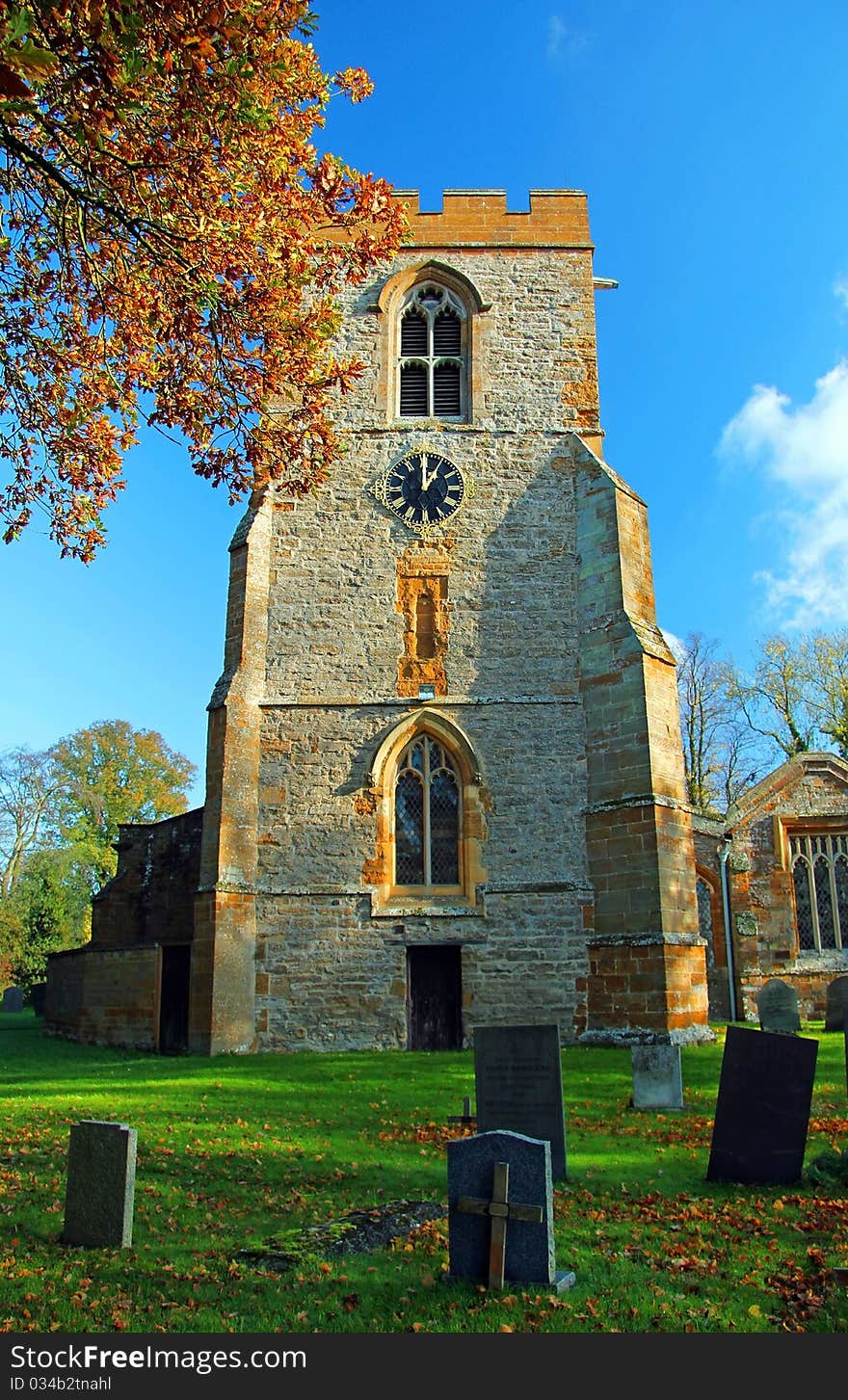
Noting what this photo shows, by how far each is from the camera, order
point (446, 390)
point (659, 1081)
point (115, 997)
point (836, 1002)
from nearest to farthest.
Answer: point (659, 1081), point (836, 1002), point (115, 997), point (446, 390)

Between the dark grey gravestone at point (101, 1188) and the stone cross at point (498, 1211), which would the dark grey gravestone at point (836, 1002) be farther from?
the dark grey gravestone at point (101, 1188)

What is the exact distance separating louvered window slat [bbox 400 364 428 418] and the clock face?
1.33 metres

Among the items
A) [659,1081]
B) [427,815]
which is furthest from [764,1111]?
[427,815]

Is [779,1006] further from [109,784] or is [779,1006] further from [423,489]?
[109,784]

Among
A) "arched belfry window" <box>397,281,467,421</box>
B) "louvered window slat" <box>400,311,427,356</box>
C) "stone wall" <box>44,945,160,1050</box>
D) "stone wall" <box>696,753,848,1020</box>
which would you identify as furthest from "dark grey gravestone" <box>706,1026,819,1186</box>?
"louvered window slat" <box>400,311,427,356</box>

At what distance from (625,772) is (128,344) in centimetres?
1088

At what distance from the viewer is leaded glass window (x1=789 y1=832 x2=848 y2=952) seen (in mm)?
21391

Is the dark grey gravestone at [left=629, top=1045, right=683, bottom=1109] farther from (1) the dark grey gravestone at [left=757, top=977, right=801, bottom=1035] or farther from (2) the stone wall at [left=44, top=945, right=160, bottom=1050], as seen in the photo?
(2) the stone wall at [left=44, top=945, right=160, bottom=1050]

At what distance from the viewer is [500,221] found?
20.4 m

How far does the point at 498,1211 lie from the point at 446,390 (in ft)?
55.6

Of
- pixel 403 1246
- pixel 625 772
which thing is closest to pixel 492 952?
pixel 625 772

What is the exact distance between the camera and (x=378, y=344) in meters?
19.7

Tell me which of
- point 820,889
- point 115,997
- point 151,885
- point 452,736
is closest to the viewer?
point 452,736

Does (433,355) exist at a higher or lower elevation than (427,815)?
higher
